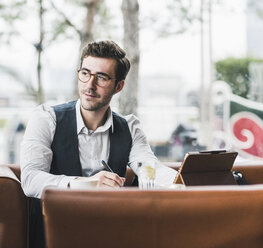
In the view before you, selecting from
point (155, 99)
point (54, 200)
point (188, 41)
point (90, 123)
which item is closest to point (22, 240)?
point (90, 123)

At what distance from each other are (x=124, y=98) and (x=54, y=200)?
2.68 metres

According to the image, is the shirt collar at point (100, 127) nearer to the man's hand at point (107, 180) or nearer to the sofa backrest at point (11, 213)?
the sofa backrest at point (11, 213)

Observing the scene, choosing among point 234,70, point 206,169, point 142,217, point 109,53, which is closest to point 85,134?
point 109,53

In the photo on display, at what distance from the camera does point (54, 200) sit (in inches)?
53.6

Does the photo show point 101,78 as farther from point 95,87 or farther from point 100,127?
point 100,127

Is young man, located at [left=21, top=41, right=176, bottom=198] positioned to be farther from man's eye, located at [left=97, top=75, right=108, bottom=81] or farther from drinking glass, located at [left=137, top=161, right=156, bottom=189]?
drinking glass, located at [left=137, top=161, right=156, bottom=189]

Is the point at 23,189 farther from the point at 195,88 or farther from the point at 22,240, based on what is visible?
the point at 195,88

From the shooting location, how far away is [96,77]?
7.04 feet

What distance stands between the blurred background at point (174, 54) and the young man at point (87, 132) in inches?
94.0

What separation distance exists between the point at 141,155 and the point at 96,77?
1.65ft

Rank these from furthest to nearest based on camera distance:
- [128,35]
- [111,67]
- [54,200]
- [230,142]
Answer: [230,142] → [128,35] → [111,67] → [54,200]

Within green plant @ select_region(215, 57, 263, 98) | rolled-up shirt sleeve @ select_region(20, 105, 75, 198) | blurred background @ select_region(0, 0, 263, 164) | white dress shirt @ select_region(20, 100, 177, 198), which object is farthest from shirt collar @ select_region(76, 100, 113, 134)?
green plant @ select_region(215, 57, 263, 98)

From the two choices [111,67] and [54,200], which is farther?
[111,67]

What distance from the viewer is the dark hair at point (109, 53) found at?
216cm
